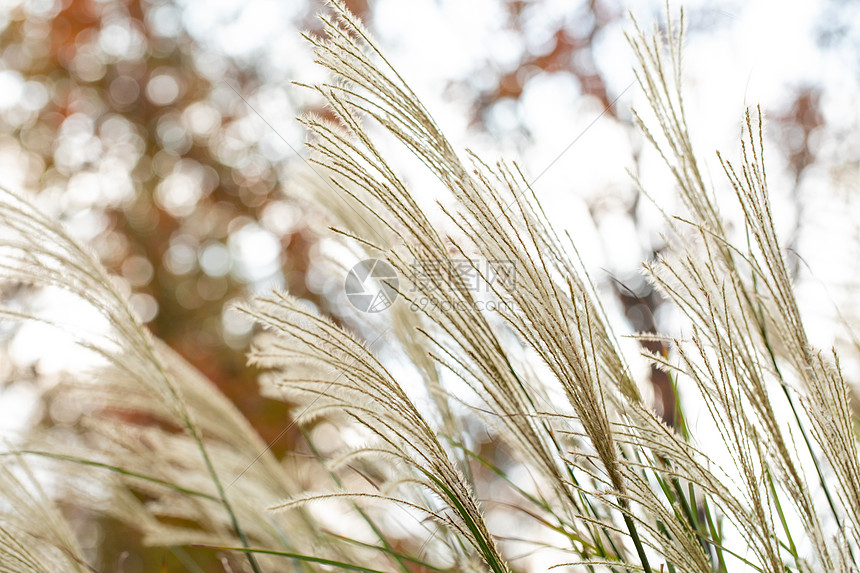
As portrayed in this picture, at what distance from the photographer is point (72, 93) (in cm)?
550

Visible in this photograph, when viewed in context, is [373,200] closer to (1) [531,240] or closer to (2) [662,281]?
(1) [531,240]

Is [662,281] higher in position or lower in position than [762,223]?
lower

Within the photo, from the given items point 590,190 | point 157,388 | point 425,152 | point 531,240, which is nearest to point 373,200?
point 425,152

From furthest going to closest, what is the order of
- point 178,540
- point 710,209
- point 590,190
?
1. point 590,190
2. point 178,540
3. point 710,209

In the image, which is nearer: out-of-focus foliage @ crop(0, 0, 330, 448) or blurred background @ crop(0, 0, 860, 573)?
blurred background @ crop(0, 0, 860, 573)

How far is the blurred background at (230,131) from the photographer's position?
12.6ft

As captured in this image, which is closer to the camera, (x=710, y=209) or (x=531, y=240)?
(x=531, y=240)

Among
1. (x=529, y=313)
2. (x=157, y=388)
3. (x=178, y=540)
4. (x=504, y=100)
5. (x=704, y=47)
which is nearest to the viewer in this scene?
(x=529, y=313)

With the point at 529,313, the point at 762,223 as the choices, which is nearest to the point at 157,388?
the point at 529,313

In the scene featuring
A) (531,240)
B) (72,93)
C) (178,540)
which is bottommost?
(178,540)

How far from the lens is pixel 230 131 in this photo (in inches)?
219

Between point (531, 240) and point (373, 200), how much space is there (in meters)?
0.22

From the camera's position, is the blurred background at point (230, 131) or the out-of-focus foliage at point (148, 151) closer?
the blurred background at point (230, 131)

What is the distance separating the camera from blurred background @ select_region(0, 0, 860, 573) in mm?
3850
